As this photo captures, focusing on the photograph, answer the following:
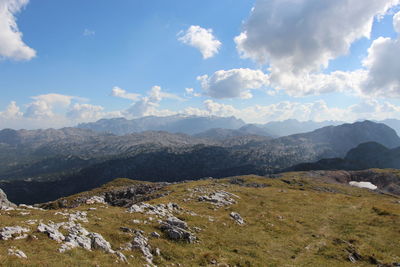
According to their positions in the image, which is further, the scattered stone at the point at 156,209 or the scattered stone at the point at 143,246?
the scattered stone at the point at 156,209

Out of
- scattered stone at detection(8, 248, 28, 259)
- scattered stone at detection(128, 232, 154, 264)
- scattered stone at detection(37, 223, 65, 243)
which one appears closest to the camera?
scattered stone at detection(8, 248, 28, 259)

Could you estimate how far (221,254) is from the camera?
24062 mm

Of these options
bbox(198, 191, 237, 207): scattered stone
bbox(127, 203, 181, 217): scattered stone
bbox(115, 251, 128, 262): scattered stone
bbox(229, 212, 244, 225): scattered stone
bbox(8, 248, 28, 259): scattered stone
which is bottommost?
bbox(198, 191, 237, 207): scattered stone

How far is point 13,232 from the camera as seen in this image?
19547 mm

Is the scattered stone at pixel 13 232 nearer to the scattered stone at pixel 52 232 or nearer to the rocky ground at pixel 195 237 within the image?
the rocky ground at pixel 195 237

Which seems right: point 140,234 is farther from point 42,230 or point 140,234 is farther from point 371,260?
point 371,260

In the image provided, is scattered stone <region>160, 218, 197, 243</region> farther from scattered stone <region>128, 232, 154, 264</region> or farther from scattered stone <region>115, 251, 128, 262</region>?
scattered stone <region>115, 251, 128, 262</region>

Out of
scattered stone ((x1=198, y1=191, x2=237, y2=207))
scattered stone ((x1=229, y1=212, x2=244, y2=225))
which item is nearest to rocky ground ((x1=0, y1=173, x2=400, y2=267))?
scattered stone ((x1=229, y1=212, x2=244, y2=225))

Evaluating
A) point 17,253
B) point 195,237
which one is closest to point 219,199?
point 195,237

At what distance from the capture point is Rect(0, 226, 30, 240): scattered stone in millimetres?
18702

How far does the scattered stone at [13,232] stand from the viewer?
18.7 metres

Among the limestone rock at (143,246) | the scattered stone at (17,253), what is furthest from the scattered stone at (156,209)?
the scattered stone at (17,253)

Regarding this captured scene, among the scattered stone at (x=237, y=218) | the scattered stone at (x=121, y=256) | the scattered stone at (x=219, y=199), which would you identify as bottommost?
the scattered stone at (x=219, y=199)

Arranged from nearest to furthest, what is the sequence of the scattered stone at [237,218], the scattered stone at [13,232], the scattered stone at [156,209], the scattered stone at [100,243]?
the scattered stone at [13,232] < the scattered stone at [100,243] < the scattered stone at [156,209] < the scattered stone at [237,218]
